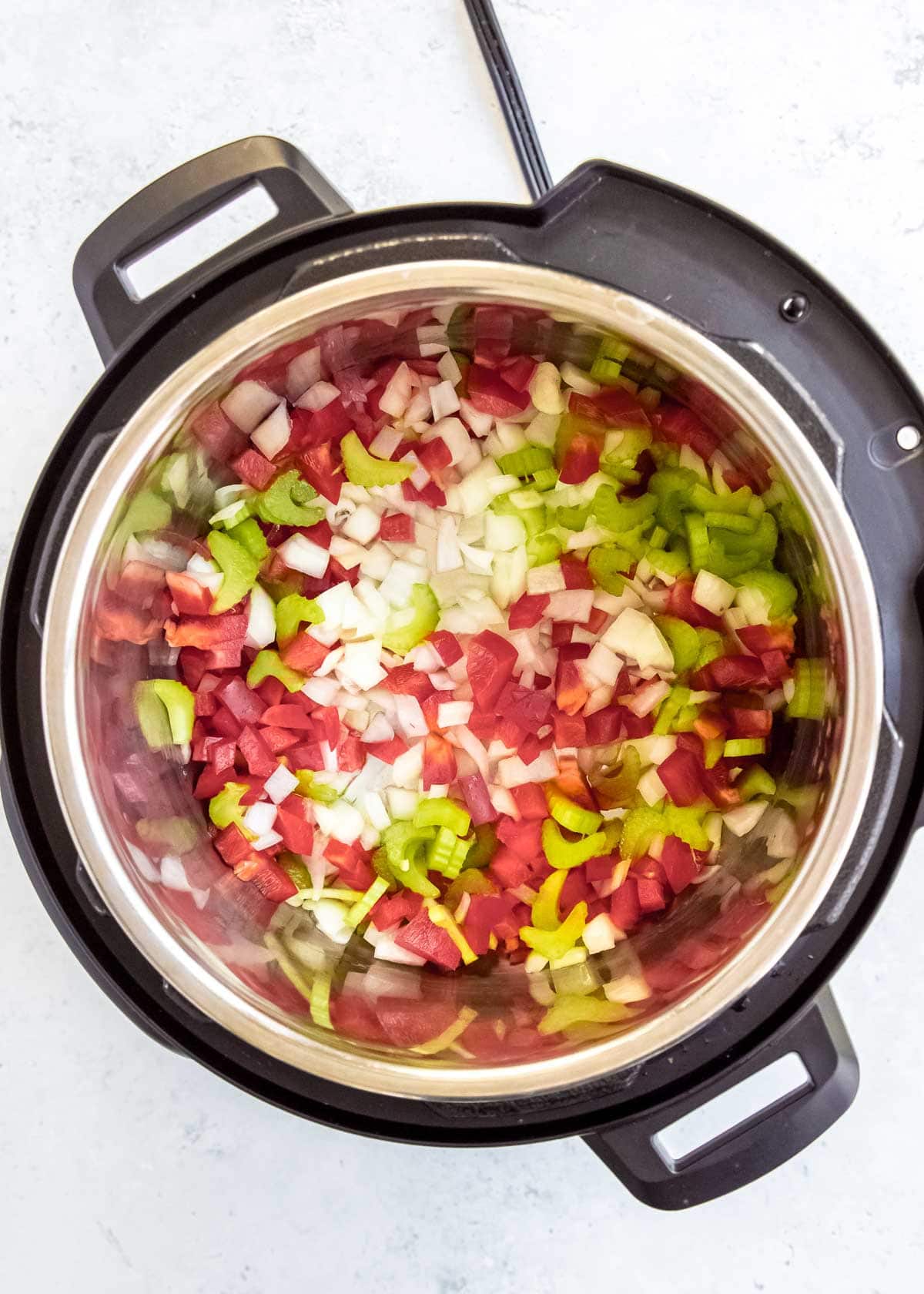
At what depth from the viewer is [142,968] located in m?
0.83

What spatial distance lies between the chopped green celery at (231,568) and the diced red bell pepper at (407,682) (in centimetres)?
15

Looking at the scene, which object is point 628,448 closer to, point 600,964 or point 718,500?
point 718,500

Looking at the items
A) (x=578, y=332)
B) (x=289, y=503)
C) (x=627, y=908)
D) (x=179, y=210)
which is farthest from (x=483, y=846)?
(x=179, y=210)

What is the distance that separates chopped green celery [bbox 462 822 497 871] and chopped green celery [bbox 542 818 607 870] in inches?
2.1

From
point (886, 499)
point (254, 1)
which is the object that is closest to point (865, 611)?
point (886, 499)

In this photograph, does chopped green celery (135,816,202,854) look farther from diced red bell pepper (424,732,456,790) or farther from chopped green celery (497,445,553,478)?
chopped green celery (497,445,553,478)

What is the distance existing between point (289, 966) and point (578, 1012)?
0.79 feet

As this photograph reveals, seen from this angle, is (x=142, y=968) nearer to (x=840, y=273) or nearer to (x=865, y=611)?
(x=865, y=611)

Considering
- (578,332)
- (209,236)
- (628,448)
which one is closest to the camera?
(578,332)

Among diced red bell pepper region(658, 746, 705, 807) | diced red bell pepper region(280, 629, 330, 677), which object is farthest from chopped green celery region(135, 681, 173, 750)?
diced red bell pepper region(658, 746, 705, 807)

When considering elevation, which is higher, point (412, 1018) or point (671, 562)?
point (671, 562)

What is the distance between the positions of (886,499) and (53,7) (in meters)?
0.91

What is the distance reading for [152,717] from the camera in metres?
0.90

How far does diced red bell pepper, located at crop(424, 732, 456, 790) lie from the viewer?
0.97 meters
